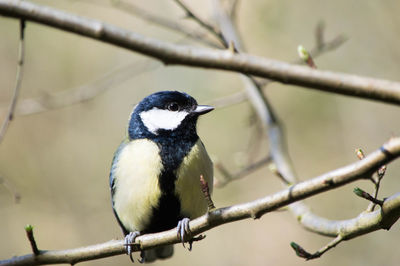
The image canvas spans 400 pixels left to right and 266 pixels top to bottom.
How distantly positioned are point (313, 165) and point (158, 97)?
8.92 feet

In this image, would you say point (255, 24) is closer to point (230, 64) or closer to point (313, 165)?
point (313, 165)

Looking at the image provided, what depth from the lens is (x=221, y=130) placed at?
6.24 meters

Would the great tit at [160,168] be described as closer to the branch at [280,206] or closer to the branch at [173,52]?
the branch at [280,206]

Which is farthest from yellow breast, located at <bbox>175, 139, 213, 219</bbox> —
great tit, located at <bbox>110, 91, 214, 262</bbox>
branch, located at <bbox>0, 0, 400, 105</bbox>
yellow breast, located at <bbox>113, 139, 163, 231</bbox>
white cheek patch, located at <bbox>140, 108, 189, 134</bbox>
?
branch, located at <bbox>0, 0, 400, 105</bbox>

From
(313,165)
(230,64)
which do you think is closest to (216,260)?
(313,165)

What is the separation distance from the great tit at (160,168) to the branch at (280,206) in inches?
13.5

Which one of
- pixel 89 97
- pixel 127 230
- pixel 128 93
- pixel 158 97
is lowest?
pixel 127 230

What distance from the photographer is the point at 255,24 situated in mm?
6074

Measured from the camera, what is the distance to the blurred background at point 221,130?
516cm

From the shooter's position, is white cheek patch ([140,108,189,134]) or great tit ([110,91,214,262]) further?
white cheek patch ([140,108,189,134])

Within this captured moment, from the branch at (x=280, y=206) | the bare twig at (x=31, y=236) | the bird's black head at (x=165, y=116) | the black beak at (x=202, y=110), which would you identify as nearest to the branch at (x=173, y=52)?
the branch at (x=280, y=206)

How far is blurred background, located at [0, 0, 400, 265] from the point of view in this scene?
203 inches

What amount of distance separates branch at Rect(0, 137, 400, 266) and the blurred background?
2022mm

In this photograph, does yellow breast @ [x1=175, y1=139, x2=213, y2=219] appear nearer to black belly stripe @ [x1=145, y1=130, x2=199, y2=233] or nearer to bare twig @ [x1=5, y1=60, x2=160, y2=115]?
black belly stripe @ [x1=145, y1=130, x2=199, y2=233]
